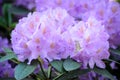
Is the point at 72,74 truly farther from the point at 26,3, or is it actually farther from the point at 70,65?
the point at 26,3

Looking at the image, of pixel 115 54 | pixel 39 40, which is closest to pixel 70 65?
pixel 39 40

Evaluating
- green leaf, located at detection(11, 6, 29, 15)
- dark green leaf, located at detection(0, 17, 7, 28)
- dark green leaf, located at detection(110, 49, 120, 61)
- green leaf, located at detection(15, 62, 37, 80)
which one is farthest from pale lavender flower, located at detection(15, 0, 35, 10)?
green leaf, located at detection(15, 62, 37, 80)

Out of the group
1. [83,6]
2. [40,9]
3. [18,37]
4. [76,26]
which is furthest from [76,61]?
[40,9]

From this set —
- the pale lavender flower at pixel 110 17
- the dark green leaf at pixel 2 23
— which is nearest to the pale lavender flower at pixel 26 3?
the dark green leaf at pixel 2 23

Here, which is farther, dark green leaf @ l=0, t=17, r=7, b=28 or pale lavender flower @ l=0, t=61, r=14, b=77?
dark green leaf @ l=0, t=17, r=7, b=28

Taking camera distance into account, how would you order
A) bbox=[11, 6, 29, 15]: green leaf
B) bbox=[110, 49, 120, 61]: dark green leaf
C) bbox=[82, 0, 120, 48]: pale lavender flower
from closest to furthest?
bbox=[110, 49, 120, 61]: dark green leaf, bbox=[82, 0, 120, 48]: pale lavender flower, bbox=[11, 6, 29, 15]: green leaf

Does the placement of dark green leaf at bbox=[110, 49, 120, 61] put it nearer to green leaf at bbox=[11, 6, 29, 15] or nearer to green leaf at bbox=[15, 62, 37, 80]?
green leaf at bbox=[15, 62, 37, 80]
